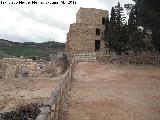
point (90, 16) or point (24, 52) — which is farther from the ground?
point (90, 16)

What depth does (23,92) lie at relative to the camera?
108ft

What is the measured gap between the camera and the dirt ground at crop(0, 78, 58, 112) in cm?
2666

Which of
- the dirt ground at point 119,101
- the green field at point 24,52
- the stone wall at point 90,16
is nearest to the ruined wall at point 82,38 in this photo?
the stone wall at point 90,16

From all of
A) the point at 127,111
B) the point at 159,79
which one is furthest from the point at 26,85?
the point at 127,111

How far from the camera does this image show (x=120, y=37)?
4353 centimetres

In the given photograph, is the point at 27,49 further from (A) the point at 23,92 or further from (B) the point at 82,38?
(A) the point at 23,92

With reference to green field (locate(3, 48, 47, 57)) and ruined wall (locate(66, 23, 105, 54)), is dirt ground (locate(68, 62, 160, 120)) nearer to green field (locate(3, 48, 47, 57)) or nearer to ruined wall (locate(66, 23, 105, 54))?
ruined wall (locate(66, 23, 105, 54))

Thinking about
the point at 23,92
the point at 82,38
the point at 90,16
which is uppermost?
the point at 90,16

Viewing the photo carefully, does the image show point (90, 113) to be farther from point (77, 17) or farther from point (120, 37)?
point (77, 17)

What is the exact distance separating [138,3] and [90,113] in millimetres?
22351

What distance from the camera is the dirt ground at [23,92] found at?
26656mm

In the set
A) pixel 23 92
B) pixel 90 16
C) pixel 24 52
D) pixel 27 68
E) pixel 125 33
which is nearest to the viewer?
pixel 23 92

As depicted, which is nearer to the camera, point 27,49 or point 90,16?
point 90,16

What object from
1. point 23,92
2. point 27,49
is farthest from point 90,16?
point 27,49
